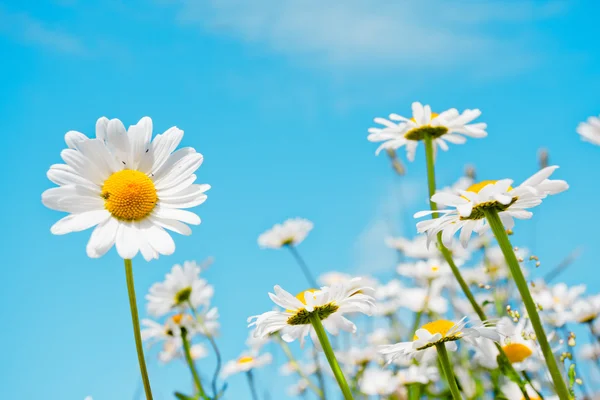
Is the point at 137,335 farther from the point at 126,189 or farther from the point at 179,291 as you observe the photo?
the point at 179,291

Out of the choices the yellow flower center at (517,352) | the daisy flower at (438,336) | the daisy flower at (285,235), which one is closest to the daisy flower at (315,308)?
the daisy flower at (438,336)

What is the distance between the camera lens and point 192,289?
3.80 m

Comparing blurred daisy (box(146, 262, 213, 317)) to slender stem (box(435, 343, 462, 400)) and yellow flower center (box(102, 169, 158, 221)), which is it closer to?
yellow flower center (box(102, 169, 158, 221))

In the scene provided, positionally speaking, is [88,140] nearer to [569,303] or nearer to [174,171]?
[174,171]

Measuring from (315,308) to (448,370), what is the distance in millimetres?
445

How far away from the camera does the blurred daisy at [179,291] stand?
377 cm

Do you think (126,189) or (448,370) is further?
(126,189)

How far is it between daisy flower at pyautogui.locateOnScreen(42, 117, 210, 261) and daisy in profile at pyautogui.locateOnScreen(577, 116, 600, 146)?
41.4 inches

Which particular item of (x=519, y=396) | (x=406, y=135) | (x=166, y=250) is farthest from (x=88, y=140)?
(x=519, y=396)

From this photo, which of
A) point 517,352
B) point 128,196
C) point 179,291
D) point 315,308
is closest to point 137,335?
point 128,196

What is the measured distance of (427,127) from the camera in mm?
2797

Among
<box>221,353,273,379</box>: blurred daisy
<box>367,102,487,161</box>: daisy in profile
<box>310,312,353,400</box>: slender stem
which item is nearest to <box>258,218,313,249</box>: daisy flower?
<box>221,353,273,379</box>: blurred daisy

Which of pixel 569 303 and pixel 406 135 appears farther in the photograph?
pixel 569 303

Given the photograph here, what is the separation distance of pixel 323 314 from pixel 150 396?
689 mm
